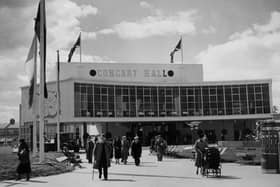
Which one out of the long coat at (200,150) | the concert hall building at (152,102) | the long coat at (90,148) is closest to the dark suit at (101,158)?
the long coat at (200,150)

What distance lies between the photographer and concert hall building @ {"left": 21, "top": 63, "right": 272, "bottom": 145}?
169 ft

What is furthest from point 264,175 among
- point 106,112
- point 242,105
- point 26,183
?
point 242,105

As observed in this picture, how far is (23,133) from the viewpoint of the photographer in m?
56.9

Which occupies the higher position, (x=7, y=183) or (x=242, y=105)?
(x=242, y=105)

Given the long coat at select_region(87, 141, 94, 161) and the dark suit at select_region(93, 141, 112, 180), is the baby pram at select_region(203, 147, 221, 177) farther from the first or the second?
the long coat at select_region(87, 141, 94, 161)

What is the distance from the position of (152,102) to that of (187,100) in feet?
16.2

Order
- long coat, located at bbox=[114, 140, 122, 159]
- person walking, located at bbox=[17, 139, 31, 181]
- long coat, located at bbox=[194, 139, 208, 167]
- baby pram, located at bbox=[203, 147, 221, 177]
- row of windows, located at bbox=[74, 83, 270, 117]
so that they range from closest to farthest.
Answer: person walking, located at bbox=[17, 139, 31, 181]
baby pram, located at bbox=[203, 147, 221, 177]
long coat, located at bbox=[194, 139, 208, 167]
long coat, located at bbox=[114, 140, 122, 159]
row of windows, located at bbox=[74, 83, 270, 117]

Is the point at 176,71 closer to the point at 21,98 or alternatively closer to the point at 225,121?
the point at 225,121

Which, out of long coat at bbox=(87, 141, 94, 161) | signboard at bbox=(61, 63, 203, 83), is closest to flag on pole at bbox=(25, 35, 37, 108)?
long coat at bbox=(87, 141, 94, 161)

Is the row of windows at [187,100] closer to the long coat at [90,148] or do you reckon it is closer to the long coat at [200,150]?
the long coat at [90,148]

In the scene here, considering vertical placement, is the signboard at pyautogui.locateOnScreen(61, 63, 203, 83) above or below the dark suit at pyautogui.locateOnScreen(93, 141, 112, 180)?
above

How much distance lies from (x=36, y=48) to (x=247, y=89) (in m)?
40.8

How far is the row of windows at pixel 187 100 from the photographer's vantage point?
180 ft

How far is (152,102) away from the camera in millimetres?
56656
